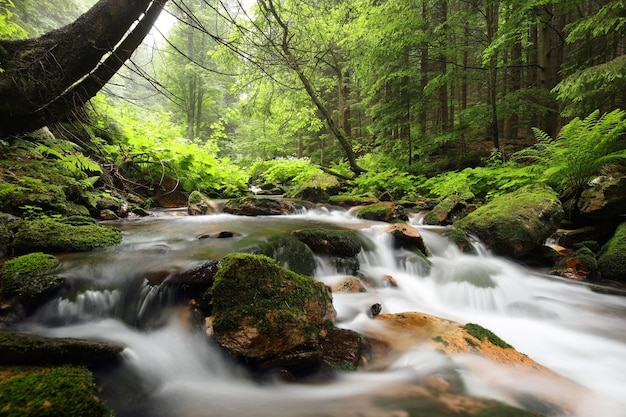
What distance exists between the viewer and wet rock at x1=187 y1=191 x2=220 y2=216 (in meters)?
7.16

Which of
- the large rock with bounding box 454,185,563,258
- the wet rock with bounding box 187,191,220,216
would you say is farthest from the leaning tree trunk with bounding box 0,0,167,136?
the large rock with bounding box 454,185,563,258

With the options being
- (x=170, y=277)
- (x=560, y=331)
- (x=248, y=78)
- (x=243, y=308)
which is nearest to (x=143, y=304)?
(x=170, y=277)

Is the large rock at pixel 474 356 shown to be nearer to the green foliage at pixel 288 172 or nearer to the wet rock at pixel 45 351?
the wet rock at pixel 45 351

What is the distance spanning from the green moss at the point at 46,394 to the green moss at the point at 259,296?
35.6 inches

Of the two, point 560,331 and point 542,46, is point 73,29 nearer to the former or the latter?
point 560,331

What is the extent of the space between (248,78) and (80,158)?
20.8 ft

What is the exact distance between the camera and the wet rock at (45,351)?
64.0 inches

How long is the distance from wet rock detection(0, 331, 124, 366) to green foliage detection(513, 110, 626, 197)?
25.7 feet

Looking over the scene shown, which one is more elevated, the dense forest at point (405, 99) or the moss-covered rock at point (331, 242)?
the dense forest at point (405, 99)

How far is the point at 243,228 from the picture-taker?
5.52 meters

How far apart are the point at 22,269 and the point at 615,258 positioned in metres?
7.79

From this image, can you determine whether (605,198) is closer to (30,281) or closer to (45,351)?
(45,351)

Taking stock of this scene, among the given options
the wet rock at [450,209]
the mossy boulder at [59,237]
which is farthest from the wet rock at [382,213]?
the mossy boulder at [59,237]

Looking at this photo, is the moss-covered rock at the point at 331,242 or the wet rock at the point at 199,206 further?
the wet rock at the point at 199,206
